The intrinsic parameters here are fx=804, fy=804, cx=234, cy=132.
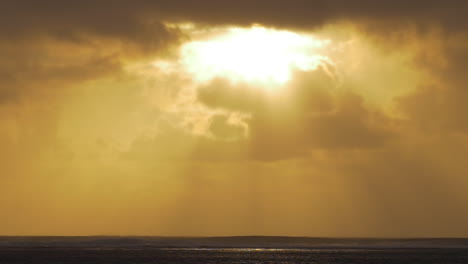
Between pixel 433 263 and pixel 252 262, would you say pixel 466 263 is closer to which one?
pixel 433 263

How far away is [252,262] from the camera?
122m

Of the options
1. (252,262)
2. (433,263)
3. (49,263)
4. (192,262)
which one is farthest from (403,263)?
(49,263)

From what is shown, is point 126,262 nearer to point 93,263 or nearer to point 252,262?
point 93,263

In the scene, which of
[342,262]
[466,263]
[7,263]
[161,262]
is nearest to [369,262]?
[342,262]

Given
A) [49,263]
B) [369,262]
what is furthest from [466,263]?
[49,263]

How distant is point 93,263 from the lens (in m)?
118

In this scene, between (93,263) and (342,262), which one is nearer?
(93,263)

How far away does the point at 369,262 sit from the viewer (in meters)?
127

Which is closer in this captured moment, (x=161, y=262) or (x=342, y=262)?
(x=161, y=262)

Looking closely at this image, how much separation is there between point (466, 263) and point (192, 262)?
138 ft

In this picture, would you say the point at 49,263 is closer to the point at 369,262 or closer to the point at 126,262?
the point at 126,262

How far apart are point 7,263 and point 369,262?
5522 cm

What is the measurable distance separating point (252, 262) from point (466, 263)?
33054mm

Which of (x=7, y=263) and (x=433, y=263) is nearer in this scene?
(x=7, y=263)
